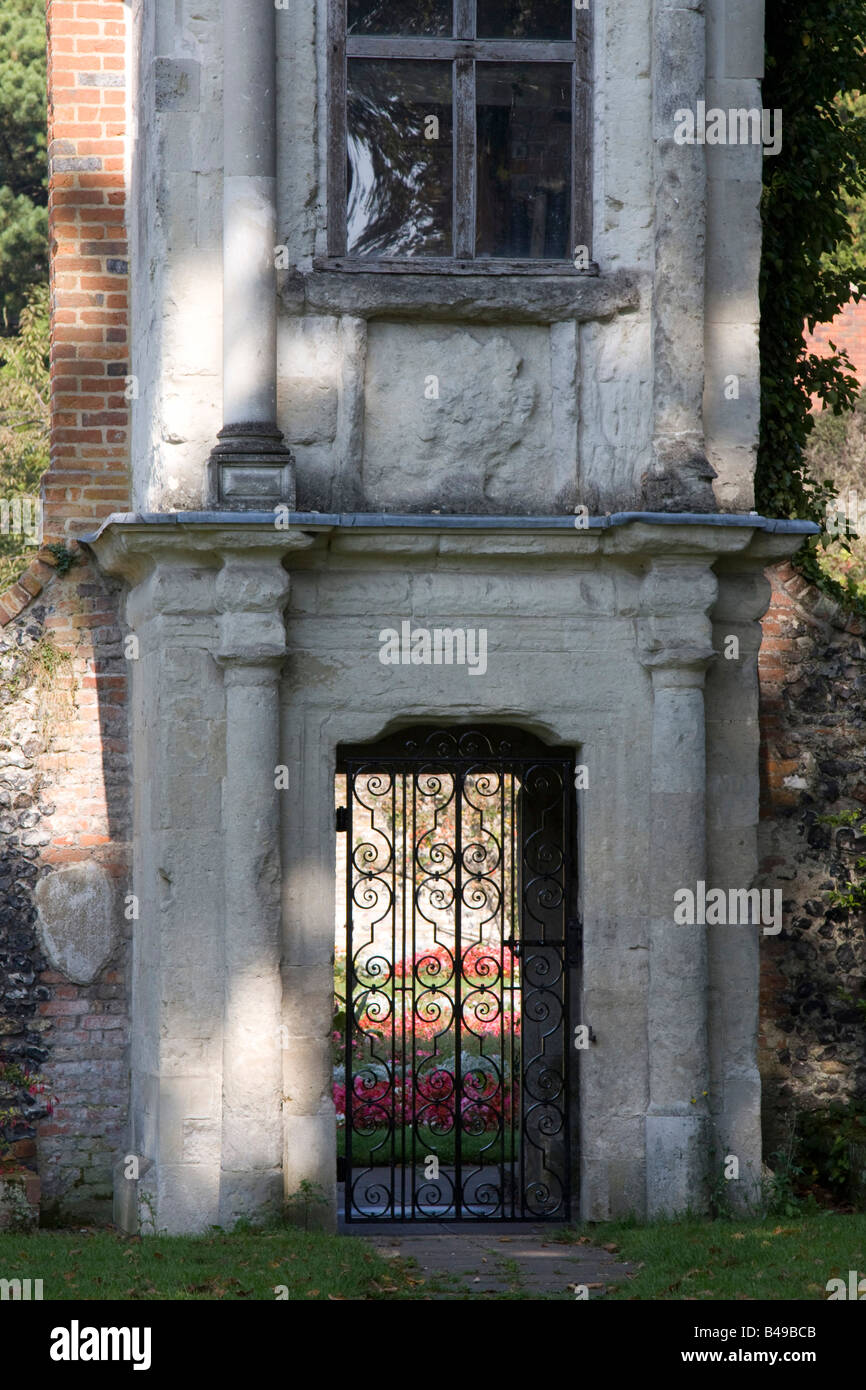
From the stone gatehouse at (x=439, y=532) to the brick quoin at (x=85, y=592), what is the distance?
0.40 meters

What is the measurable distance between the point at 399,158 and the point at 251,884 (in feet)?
10.6

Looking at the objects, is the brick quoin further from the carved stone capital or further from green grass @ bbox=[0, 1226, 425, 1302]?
the carved stone capital

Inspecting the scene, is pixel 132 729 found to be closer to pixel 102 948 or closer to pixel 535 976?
pixel 102 948

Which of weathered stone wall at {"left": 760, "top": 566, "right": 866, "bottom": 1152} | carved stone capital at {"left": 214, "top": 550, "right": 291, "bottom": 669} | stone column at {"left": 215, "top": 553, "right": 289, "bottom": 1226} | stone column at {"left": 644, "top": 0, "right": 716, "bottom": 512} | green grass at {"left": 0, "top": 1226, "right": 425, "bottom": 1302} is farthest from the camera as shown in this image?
weathered stone wall at {"left": 760, "top": 566, "right": 866, "bottom": 1152}

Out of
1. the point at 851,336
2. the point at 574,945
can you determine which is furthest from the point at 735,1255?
the point at 851,336

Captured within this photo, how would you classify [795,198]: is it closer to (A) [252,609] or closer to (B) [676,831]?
(B) [676,831]

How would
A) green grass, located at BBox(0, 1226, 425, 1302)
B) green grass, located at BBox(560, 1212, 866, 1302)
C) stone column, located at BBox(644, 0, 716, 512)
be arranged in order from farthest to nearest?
stone column, located at BBox(644, 0, 716, 512)
green grass, located at BBox(560, 1212, 866, 1302)
green grass, located at BBox(0, 1226, 425, 1302)

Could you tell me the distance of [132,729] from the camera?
8086mm

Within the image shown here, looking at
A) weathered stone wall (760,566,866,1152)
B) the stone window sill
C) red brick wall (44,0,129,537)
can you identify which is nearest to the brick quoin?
red brick wall (44,0,129,537)

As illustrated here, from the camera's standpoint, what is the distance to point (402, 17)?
7.52 m

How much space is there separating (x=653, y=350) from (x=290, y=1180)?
3.86 metres

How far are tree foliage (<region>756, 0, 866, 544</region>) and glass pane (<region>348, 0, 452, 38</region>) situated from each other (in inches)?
92.4

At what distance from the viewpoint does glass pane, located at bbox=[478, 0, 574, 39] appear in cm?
757

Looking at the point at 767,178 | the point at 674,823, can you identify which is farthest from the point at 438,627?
the point at 767,178
